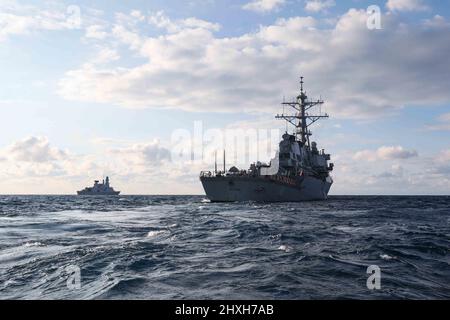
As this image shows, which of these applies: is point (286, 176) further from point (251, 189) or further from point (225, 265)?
point (225, 265)

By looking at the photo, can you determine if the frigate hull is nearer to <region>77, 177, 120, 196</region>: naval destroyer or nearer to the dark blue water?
the dark blue water

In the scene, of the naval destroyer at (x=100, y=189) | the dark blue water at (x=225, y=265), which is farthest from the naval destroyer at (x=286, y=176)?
the naval destroyer at (x=100, y=189)

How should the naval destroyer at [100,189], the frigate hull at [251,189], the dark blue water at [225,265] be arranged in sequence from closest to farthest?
the dark blue water at [225,265] → the frigate hull at [251,189] → the naval destroyer at [100,189]

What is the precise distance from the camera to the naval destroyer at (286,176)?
196ft

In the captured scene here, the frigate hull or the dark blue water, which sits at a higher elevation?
the frigate hull

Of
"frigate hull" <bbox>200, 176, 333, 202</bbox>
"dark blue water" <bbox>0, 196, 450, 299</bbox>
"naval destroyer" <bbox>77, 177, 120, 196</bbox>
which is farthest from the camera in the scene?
"naval destroyer" <bbox>77, 177, 120, 196</bbox>

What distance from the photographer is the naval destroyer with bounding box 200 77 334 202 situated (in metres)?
59.6

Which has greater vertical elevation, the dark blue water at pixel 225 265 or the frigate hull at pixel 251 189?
the frigate hull at pixel 251 189

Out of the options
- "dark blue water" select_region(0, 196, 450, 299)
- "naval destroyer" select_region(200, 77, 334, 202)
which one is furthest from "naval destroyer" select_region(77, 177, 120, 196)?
"dark blue water" select_region(0, 196, 450, 299)

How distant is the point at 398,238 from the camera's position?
20.9 metres

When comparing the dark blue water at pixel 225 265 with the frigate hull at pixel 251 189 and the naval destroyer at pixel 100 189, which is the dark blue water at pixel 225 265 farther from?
the naval destroyer at pixel 100 189

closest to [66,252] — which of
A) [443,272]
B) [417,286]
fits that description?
[417,286]
